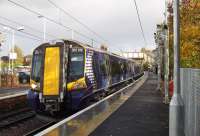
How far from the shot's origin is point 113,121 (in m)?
15.2

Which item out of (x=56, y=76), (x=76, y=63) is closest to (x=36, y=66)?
Answer: (x=56, y=76)

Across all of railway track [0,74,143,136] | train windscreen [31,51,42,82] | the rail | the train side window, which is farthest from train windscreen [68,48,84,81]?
the train side window

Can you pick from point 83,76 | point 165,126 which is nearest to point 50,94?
point 83,76

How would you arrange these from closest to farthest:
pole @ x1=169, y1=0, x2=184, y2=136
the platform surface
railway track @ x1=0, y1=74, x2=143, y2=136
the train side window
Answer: pole @ x1=169, y1=0, x2=184, y2=136 → the platform surface → railway track @ x1=0, y1=74, x2=143, y2=136 → the train side window

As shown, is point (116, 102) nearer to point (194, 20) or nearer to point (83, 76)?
point (83, 76)

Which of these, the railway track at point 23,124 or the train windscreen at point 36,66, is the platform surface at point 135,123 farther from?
the train windscreen at point 36,66

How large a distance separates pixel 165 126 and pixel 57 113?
25.7 ft

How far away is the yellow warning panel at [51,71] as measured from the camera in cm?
1908

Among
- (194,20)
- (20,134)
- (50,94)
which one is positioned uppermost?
(194,20)

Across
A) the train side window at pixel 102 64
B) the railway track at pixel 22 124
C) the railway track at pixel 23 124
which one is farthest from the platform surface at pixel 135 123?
A: the train side window at pixel 102 64

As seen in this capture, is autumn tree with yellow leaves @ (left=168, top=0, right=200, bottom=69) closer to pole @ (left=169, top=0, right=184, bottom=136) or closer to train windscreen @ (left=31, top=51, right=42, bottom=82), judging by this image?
train windscreen @ (left=31, top=51, right=42, bottom=82)

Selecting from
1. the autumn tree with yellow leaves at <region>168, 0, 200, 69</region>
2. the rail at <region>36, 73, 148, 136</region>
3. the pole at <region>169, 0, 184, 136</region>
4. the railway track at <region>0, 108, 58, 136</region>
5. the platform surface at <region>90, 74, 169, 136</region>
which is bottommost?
the railway track at <region>0, 108, 58, 136</region>

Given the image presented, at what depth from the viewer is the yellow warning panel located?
1908cm

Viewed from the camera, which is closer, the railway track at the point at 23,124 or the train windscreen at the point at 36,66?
the railway track at the point at 23,124
